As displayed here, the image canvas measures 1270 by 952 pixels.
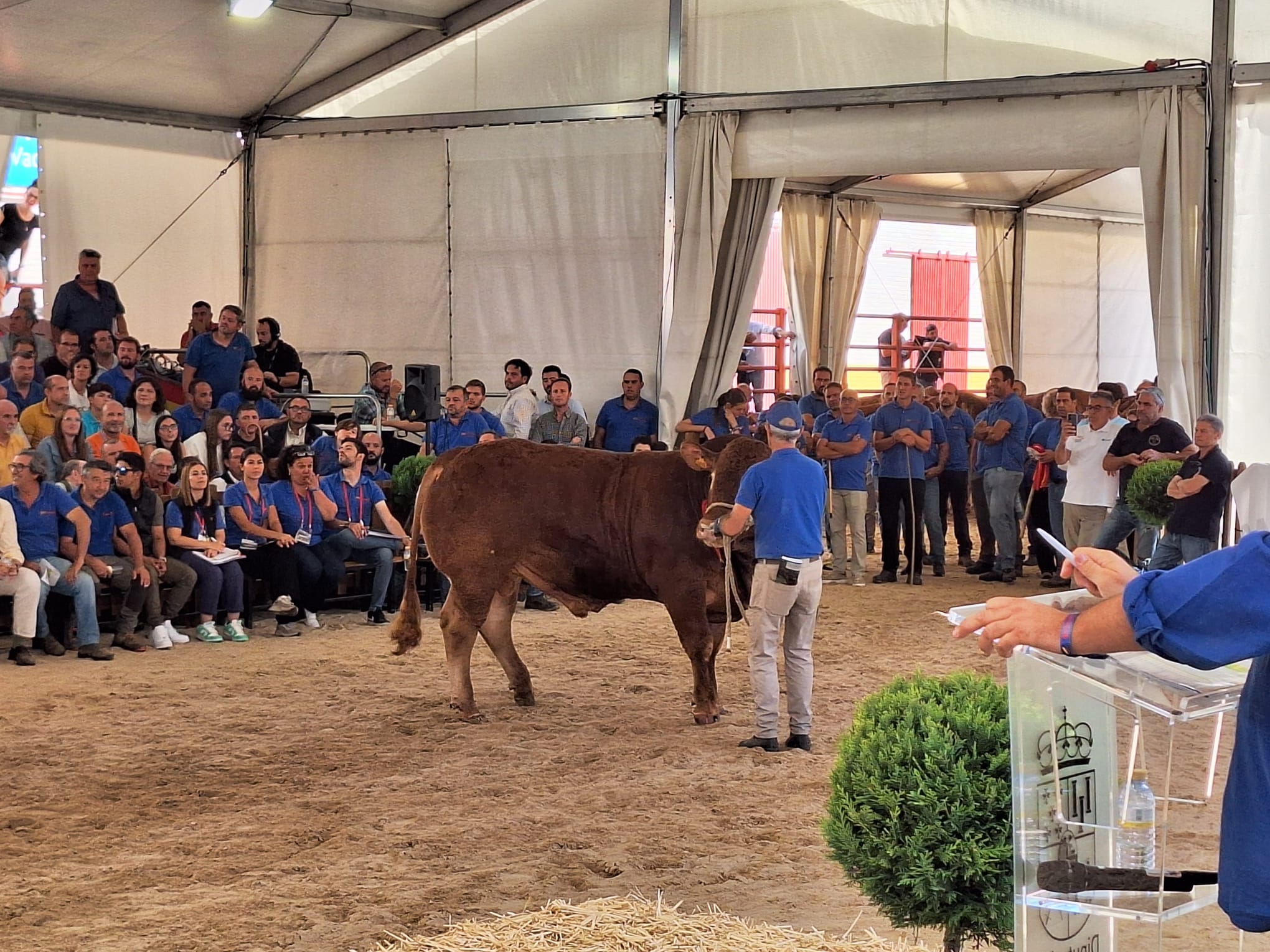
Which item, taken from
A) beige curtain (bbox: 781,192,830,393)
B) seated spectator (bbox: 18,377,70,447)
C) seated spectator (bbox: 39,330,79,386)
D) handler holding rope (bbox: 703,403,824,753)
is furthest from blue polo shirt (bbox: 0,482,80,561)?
beige curtain (bbox: 781,192,830,393)

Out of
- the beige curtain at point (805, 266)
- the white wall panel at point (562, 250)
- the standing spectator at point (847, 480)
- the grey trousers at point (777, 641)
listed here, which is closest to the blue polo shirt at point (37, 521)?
the grey trousers at point (777, 641)

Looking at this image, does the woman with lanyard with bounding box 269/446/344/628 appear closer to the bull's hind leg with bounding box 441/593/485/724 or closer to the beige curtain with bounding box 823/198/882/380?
the bull's hind leg with bounding box 441/593/485/724

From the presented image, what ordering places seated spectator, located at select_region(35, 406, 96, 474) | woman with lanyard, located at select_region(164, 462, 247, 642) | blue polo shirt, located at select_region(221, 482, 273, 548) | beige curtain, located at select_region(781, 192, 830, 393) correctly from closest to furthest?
woman with lanyard, located at select_region(164, 462, 247, 642) < seated spectator, located at select_region(35, 406, 96, 474) < blue polo shirt, located at select_region(221, 482, 273, 548) < beige curtain, located at select_region(781, 192, 830, 393)

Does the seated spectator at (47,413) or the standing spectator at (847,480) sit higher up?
the seated spectator at (47,413)

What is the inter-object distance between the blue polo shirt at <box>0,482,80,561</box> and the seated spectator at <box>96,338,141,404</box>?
2.21 meters

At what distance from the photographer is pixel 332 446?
1040 centimetres

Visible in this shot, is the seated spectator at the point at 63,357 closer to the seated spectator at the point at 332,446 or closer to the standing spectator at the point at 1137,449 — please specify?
the seated spectator at the point at 332,446

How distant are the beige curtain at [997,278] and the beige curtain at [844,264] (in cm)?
189

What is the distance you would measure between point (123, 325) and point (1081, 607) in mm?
10768

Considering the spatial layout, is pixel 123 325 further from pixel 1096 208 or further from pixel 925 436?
pixel 1096 208

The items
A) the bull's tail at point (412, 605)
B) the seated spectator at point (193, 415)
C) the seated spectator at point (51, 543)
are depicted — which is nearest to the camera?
the bull's tail at point (412, 605)

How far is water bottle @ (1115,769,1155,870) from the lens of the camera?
2.31m

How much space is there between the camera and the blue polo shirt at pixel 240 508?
927 cm

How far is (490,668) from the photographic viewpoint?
26.6 feet
